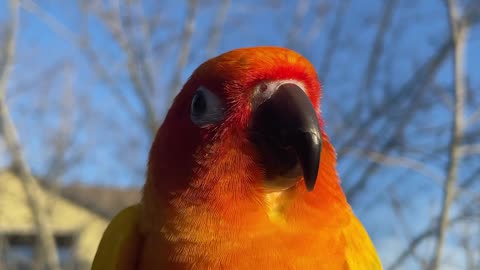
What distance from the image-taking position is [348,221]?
1153 mm

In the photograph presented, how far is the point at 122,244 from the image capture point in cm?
126

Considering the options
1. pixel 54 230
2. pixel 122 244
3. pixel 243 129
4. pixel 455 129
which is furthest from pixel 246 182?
pixel 54 230

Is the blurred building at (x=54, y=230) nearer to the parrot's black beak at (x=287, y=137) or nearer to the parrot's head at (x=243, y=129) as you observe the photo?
the parrot's head at (x=243, y=129)

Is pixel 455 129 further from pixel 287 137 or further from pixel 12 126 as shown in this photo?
pixel 12 126

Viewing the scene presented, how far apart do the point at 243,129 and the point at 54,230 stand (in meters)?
8.81

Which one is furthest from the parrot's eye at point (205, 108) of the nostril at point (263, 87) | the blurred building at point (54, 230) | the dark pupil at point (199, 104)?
the blurred building at point (54, 230)

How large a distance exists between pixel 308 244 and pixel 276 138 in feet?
0.89

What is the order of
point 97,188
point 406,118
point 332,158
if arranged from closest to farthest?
point 332,158 → point 406,118 → point 97,188

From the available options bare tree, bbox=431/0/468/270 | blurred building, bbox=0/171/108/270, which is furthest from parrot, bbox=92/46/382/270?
blurred building, bbox=0/171/108/270

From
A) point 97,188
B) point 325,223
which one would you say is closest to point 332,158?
point 325,223

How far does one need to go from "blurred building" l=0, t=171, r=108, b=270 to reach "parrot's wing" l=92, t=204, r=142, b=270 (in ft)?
21.3

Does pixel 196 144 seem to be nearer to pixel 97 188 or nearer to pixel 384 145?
pixel 384 145

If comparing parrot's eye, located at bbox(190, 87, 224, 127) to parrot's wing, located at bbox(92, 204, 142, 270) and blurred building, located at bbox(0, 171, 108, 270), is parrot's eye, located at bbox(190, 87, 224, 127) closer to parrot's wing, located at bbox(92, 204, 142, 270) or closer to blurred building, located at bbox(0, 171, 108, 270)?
parrot's wing, located at bbox(92, 204, 142, 270)

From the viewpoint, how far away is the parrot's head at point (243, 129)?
98 cm
